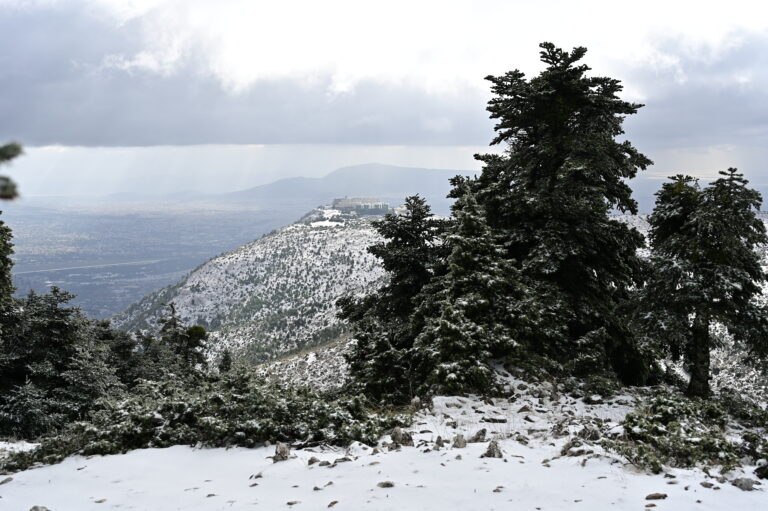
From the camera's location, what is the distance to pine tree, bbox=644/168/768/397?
508 inches

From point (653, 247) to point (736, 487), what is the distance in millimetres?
11691

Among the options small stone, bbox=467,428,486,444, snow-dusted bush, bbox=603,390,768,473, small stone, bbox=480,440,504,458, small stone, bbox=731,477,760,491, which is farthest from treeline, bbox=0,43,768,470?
small stone, bbox=731,477,760,491

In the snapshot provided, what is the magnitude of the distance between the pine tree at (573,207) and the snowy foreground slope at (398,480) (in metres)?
6.19

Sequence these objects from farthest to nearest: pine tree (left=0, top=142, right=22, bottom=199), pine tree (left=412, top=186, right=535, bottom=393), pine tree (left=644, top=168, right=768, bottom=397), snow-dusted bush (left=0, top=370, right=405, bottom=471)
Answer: pine tree (left=644, top=168, right=768, bottom=397) → pine tree (left=412, top=186, right=535, bottom=393) → snow-dusted bush (left=0, top=370, right=405, bottom=471) → pine tree (left=0, top=142, right=22, bottom=199)

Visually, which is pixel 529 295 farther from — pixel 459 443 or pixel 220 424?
pixel 220 424

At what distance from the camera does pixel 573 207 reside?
14.8 m

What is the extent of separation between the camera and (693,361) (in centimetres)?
1517

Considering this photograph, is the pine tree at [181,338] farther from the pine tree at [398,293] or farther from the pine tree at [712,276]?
the pine tree at [712,276]

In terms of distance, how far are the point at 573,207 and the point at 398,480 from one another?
37.5ft

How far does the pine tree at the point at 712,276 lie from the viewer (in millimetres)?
12906

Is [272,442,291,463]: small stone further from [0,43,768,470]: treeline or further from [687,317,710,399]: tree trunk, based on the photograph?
[687,317,710,399]: tree trunk

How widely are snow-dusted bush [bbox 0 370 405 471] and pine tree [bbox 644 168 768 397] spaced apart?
946cm

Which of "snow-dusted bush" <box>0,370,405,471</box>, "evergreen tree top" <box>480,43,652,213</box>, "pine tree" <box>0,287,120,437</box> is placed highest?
"evergreen tree top" <box>480,43,652,213</box>

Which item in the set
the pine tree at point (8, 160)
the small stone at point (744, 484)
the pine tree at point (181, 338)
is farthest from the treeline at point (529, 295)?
the pine tree at point (181, 338)
